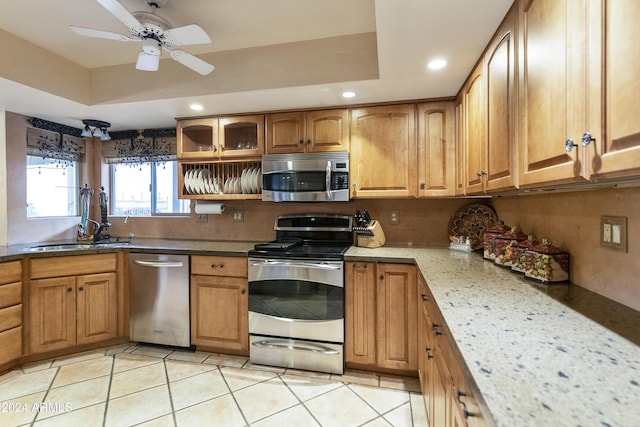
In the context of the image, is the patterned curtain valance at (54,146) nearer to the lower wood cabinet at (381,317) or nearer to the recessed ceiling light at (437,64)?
the lower wood cabinet at (381,317)

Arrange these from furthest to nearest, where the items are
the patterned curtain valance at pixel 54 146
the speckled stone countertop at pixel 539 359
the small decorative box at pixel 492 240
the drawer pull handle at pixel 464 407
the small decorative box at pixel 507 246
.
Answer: the patterned curtain valance at pixel 54 146, the small decorative box at pixel 492 240, the small decorative box at pixel 507 246, the drawer pull handle at pixel 464 407, the speckled stone countertop at pixel 539 359

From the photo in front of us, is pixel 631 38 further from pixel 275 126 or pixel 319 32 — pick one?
pixel 275 126

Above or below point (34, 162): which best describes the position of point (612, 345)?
below

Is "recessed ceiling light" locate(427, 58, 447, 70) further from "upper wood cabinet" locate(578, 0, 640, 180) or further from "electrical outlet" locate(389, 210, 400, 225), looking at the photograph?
"electrical outlet" locate(389, 210, 400, 225)

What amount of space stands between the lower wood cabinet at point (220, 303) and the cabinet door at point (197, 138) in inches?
39.5

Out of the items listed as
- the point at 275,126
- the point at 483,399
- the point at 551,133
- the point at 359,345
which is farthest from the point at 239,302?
the point at 551,133

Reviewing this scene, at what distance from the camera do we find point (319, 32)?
2.00m

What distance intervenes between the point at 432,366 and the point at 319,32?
211cm

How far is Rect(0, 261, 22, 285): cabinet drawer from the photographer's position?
7.18 feet

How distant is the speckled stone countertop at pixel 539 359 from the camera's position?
1.83 ft

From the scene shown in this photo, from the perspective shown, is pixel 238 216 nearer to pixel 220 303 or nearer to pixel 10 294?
pixel 220 303

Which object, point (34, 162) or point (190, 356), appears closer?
point (190, 356)

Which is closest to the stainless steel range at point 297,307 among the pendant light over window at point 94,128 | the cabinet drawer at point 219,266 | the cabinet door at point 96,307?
the cabinet drawer at point 219,266

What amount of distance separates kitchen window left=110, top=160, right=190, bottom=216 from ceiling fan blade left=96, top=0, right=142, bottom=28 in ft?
6.47
